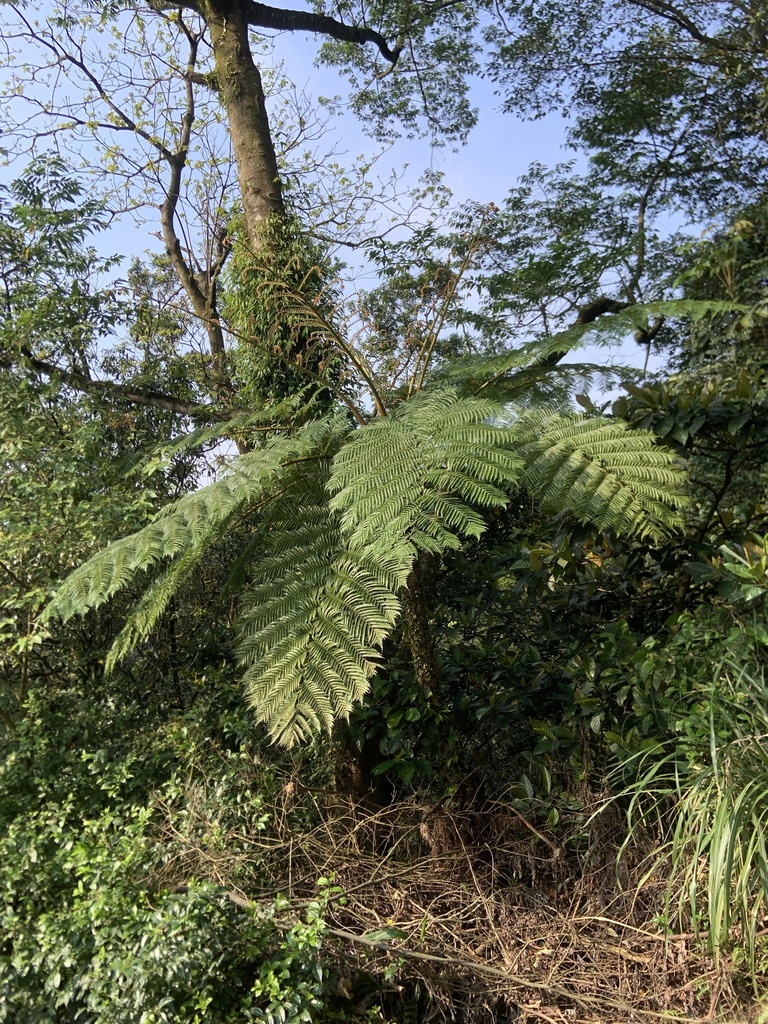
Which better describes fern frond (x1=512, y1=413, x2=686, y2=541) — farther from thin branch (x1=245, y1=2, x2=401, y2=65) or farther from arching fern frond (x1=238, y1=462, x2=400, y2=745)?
thin branch (x1=245, y1=2, x2=401, y2=65)

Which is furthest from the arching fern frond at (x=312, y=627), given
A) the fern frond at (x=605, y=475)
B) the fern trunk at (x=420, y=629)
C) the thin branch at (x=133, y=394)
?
the thin branch at (x=133, y=394)

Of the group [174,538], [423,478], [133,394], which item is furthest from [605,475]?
[133,394]

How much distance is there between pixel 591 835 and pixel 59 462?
3028 millimetres

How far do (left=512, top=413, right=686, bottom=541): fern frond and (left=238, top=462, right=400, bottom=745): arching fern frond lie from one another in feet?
2.20

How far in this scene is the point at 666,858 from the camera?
106 inches

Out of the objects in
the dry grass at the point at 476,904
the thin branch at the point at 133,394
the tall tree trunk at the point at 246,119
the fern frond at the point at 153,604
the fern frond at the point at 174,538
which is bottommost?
the dry grass at the point at 476,904

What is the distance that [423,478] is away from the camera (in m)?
2.52

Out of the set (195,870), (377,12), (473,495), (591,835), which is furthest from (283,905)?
(377,12)

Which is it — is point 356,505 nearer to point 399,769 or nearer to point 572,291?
point 399,769

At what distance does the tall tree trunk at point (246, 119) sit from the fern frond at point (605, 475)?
271 centimetres

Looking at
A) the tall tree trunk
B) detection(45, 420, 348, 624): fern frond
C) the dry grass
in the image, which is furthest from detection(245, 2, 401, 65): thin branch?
the dry grass

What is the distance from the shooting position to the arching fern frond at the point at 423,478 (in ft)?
7.84

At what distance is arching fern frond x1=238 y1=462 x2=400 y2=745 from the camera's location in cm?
243

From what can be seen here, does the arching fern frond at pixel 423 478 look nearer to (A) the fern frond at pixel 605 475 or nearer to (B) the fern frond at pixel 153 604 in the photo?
(A) the fern frond at pixel 605 475
